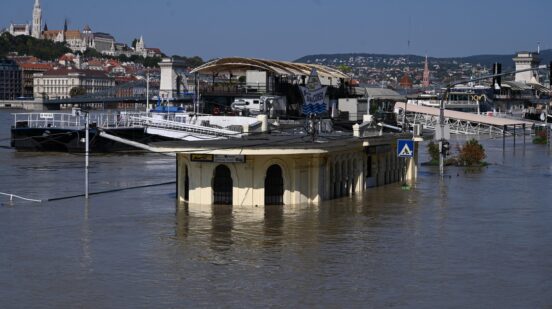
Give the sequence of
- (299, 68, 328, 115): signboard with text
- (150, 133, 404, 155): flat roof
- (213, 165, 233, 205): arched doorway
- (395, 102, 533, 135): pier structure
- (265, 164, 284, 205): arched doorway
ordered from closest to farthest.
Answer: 1. (150, 133, 404, 155): flat roof
2. (213, 165, 233, 205): arched doorway
3. (265, 164, 284, 205): arched doorway
4. (299, 68, 328, 115): signboard with text
5. (395, 102, 533, 135): pier structure

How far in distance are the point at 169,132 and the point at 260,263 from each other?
41.2 metres

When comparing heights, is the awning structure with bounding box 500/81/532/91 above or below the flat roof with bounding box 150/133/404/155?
above

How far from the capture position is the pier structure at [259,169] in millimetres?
29078

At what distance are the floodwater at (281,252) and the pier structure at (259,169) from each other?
0.66 metres

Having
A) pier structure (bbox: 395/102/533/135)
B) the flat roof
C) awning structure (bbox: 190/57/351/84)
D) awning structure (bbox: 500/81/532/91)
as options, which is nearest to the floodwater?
the flat roof

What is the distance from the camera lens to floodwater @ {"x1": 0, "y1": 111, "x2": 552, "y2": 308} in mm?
19078

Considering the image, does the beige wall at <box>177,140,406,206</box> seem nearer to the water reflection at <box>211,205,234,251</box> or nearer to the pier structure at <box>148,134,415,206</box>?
the pier structure at <box>148,134,415,206</box>

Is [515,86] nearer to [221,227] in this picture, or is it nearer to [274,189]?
[274,189]

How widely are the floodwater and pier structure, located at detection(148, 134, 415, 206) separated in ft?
2.18

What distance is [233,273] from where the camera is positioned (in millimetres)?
20891

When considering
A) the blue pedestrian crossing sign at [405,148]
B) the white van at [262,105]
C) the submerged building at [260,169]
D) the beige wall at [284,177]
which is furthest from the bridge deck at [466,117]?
the submerged building at [260,169]

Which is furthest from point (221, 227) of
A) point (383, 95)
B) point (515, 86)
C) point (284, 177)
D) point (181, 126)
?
point (515, 86)

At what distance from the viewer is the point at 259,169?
29500mm

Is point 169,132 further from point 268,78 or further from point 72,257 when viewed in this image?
point 72,257
